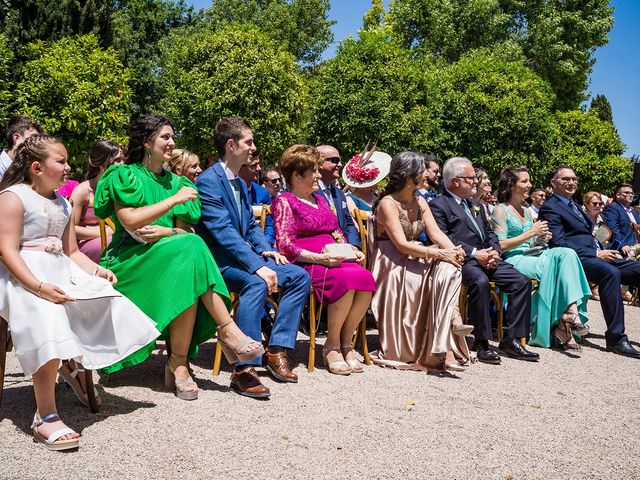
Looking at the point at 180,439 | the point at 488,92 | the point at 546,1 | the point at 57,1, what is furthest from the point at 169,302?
the point at 546,1

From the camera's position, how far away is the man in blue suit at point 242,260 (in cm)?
479

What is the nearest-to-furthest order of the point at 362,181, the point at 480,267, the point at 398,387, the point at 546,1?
the point at 398,387 → the point at 480,267 → the point at 362,181 → the point at 546,1

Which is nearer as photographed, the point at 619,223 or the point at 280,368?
the point at 280,368

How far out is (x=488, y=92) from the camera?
21672 mm

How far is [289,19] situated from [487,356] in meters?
32.2

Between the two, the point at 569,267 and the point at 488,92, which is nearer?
the point at 569,267

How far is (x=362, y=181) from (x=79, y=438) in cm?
505

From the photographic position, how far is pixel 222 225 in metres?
4.89

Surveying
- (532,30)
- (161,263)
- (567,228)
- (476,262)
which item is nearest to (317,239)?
(161,263)

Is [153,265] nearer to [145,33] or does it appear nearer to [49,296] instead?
[49,296]

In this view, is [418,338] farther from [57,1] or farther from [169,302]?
[57,1]

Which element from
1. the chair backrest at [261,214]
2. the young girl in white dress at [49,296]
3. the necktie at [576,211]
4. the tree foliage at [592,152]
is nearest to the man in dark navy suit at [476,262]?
the necktie at [576,211]

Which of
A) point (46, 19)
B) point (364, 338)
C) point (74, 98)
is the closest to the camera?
point (364, 338)

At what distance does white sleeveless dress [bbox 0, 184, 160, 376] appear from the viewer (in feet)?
11.2
